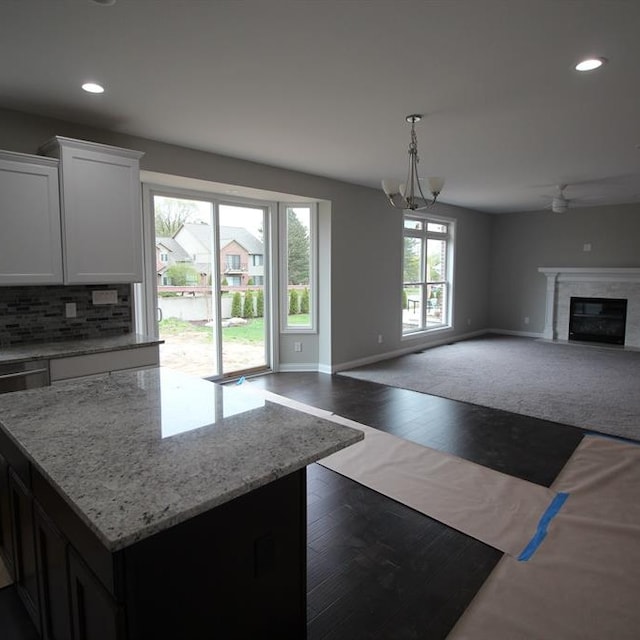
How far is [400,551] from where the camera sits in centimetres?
223

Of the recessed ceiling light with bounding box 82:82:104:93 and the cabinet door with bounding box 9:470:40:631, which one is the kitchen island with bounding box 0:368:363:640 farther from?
the recessed ceiling light with bounding box 82:82:104:93

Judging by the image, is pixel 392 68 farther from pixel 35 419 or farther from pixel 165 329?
pixel 165 329

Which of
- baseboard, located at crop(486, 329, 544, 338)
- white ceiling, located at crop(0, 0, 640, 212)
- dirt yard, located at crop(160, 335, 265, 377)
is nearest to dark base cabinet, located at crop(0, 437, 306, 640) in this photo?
white ceiling, located at crop(0, 0, 640, 212)

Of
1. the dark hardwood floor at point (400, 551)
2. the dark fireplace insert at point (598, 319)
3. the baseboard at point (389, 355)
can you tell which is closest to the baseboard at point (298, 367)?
the baseboard at point (389, 355)

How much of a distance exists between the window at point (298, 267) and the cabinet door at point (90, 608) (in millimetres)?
4773

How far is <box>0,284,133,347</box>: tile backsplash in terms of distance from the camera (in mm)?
3219

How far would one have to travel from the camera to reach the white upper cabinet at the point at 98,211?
3.12 metres

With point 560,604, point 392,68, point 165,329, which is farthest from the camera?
point 165,329

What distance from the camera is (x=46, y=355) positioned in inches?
111

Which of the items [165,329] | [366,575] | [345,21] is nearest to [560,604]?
[366,575]

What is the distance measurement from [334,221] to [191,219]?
1840 millimetres

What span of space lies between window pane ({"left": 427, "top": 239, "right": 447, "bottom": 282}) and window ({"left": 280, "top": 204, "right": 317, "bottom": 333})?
283 centimetres

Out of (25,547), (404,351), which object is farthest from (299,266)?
(25,547)

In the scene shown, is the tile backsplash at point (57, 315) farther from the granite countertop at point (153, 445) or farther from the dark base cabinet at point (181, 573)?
the dark base cabinet at point (181, 573)
